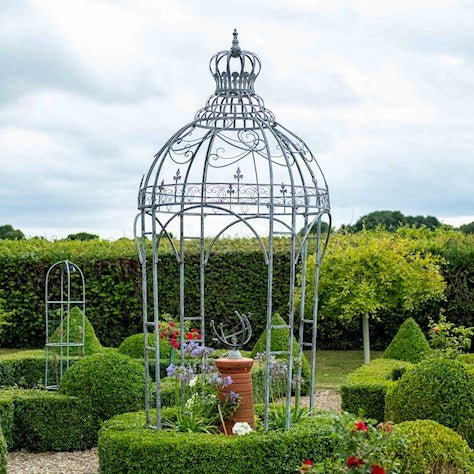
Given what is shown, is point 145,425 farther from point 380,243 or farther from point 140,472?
point 380,243

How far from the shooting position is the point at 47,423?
1023 centimetres

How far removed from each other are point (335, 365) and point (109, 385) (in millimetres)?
8227


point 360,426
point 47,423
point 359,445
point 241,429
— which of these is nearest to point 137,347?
point 47,423

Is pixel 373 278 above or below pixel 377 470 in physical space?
above

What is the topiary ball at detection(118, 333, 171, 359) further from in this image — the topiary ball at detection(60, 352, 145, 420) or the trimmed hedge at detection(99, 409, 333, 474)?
the trimmed hedge at detection(99, 409, 333, 474)

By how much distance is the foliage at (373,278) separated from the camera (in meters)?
16.0

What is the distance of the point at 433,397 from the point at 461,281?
32.6ft

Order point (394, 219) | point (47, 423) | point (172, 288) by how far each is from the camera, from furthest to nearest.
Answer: point (394, 219)
point (172, 288)
point (47, 423)

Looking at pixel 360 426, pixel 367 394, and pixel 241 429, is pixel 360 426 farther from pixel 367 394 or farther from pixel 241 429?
pixel 367 394

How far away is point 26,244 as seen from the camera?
20.5 m

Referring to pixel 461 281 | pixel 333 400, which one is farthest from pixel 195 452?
pixel 461 281

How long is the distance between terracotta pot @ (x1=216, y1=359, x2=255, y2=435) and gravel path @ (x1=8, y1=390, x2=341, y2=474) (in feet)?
6.45

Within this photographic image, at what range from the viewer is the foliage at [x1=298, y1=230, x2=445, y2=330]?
1597cm

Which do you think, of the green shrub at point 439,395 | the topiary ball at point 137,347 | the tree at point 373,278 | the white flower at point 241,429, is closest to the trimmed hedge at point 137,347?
the topiary ball at point 137,347
